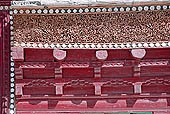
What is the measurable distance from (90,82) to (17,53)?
102cm

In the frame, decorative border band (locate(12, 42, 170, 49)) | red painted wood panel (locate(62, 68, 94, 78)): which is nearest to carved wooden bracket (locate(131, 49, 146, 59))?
decorative border band (locate(12, 42, 170, 49))

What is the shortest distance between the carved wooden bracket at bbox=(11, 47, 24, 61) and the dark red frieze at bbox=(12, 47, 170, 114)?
0.32 feet

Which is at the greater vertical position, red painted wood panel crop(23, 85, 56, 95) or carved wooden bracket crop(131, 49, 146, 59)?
carved wooden bracket crop(131, 49, 146, 59)

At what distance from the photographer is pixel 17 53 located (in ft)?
13.6

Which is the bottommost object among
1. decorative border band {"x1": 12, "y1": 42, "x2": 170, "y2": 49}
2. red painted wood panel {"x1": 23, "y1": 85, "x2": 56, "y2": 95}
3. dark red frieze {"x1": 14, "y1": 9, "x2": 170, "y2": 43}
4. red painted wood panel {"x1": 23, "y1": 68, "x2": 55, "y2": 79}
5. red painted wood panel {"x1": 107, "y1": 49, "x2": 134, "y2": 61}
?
red painted wood panel {"x1": 23, "y1": 85, "x2": 56, "y2": 95}

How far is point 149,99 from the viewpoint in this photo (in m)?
4.31

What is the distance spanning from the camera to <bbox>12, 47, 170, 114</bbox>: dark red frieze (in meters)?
4.23

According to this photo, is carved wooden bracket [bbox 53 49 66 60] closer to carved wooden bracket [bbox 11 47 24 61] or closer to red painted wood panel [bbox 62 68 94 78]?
red painted wood panel [bbox 62 68 94 78]

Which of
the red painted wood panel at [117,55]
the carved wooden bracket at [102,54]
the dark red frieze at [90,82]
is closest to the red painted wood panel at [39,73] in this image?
the dark red frieze at [90,82]

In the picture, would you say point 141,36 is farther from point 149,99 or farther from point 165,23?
point 149,99

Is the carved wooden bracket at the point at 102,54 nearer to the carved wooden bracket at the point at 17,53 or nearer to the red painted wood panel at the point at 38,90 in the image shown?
the red painted wood panel at the point at 38,90

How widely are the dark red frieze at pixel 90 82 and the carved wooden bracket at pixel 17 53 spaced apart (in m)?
0.10

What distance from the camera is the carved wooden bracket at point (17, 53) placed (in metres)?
4.12

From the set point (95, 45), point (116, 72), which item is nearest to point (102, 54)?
point (95, 45)
